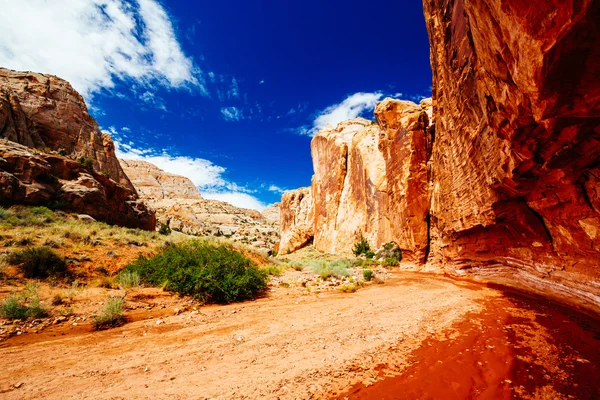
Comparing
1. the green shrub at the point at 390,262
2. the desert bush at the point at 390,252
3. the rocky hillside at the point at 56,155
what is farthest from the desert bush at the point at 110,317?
the desert bush at the point at 390,252

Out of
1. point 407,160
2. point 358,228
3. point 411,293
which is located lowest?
point 411,293

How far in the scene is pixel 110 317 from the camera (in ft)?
18.4

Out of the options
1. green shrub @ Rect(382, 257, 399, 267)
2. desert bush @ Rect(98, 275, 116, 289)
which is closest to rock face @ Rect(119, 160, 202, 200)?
green shrub @ Rect(382, 257, 399, 267)

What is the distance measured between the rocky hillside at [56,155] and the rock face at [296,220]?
74.6 feet

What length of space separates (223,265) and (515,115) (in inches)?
376

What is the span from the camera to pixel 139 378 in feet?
11.4

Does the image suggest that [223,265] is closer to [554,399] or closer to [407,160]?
[554,399]

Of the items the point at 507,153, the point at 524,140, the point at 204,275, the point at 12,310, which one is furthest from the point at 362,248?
the point at 12,310

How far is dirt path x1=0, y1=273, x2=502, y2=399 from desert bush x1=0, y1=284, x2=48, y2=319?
3.02ft

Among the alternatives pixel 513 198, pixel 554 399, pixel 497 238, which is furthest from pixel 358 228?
pixel 554 399

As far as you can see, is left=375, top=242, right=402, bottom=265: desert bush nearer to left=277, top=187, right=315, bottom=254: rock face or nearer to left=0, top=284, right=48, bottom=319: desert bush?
left=0, top=284, right=48, bottom=319: desert bush

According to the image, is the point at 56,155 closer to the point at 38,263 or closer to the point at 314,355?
the point at 38,263

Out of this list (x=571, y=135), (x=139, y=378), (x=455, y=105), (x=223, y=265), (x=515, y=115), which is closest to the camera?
(x=139, y=378)

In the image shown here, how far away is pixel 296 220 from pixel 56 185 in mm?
34558
